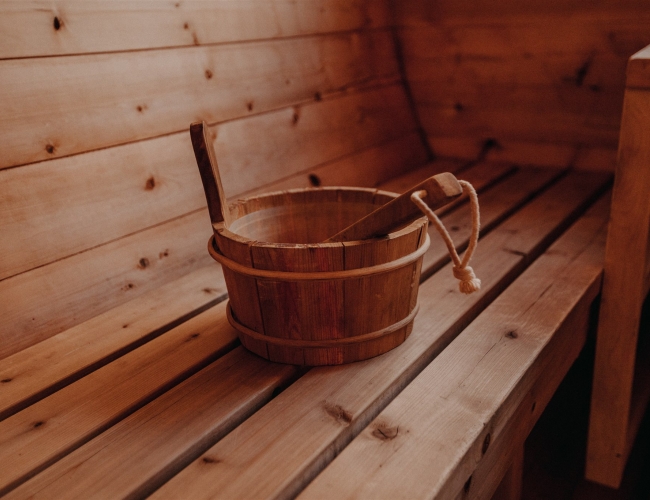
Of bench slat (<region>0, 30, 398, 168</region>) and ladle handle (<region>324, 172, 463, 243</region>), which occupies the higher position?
bench slat (<region>0, 30, 398, 168</region>)

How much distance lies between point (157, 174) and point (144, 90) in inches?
7.5

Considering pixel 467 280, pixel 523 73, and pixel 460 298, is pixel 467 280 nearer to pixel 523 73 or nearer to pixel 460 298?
pixel 460 298

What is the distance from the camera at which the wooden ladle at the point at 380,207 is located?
2.69 ft

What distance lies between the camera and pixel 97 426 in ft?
2.86

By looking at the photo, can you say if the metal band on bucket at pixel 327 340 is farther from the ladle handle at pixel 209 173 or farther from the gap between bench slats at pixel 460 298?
the ladle handle at pixel 209 173

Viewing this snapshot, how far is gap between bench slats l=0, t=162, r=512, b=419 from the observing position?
1.00m

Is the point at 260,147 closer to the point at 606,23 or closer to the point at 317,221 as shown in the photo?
the point at 317,221

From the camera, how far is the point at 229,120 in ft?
4.98

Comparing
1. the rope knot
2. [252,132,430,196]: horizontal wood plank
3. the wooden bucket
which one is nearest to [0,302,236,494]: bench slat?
the wooden bucket

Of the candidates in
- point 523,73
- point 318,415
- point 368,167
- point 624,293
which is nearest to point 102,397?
point 318,415

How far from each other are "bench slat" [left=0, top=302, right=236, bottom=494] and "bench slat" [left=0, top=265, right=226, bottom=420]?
27mm

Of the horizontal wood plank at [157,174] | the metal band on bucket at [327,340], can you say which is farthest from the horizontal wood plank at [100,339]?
the metal band on bucket at [327,340]

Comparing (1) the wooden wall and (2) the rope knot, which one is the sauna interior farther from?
(2) the rope knot

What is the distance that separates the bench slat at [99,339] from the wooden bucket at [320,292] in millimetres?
228
